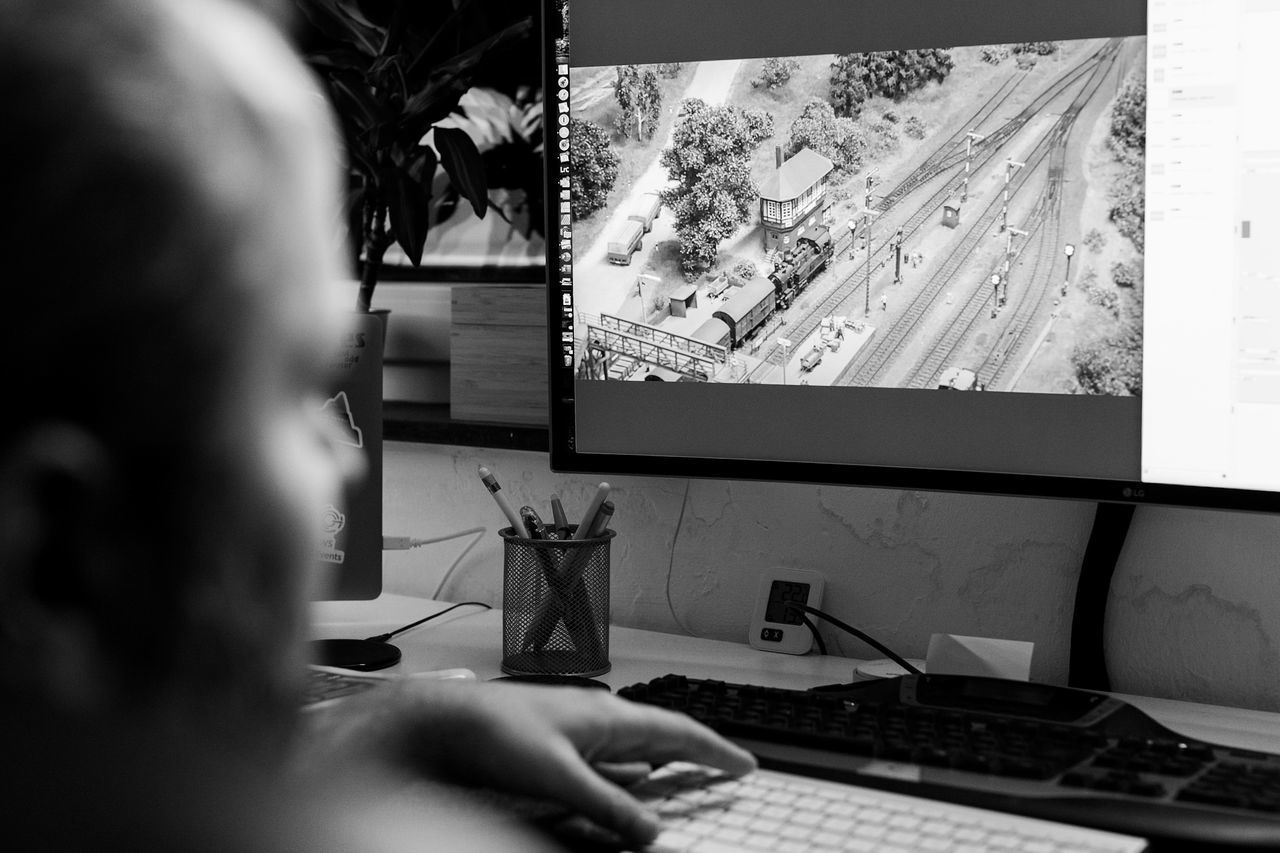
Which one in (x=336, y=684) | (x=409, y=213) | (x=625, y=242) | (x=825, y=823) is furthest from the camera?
(x=409, y=213)

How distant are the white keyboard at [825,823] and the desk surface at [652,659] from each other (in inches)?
14.4

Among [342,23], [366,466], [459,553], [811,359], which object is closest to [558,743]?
[811,359]

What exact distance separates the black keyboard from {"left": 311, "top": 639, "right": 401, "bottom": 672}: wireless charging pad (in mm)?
344

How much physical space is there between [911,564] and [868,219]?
0.35 meters

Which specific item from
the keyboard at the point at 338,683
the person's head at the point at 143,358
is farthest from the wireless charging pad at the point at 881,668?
the person's head at the point at 143,358

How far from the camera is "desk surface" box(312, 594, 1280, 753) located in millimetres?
973

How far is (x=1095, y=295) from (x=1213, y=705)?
37 cm

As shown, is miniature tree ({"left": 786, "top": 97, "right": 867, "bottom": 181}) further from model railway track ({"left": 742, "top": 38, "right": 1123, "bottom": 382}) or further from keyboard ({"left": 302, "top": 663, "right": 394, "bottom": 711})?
keyboard ({"left": 302, "top": 663, "right": 394, "bottom": 711})

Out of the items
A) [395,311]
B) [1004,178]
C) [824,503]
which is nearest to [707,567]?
[824,503]

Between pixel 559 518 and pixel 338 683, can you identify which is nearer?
pixel 338 683

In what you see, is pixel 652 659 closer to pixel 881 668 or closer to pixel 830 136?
pixel 881 668

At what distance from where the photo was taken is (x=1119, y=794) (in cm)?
65

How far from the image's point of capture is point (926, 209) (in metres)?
1.00

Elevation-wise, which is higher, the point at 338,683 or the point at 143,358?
the point at 143,358
